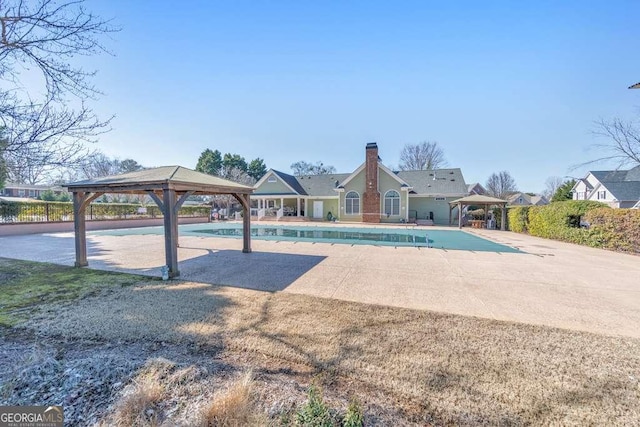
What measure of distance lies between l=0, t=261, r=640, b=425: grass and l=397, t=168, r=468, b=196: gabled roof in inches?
923

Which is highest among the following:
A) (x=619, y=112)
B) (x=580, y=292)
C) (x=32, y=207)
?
(x=619, y=112)

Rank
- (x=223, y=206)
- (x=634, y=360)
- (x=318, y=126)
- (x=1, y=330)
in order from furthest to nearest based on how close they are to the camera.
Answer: (x=223, y=206)
(x=318, y=126)
(x=1, y=330)
(x=634, y=360)

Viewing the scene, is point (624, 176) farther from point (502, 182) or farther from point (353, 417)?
point (353, 417)

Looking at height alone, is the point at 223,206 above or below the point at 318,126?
below

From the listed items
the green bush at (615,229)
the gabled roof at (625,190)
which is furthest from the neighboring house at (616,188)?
the green bush at (615,229)

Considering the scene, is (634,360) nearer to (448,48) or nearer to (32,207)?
(448,48)

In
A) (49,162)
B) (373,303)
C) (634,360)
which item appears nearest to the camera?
(634,360)

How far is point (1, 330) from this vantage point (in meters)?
3.76

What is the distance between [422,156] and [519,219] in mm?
30553

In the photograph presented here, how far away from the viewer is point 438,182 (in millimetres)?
26484

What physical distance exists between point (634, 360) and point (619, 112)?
62.3 ft

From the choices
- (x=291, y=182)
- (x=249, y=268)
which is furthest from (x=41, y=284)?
(x=291, y=182)

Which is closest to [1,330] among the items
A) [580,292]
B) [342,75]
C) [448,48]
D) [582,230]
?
[580,292]

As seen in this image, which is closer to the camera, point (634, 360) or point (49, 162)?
point (634, 360)
